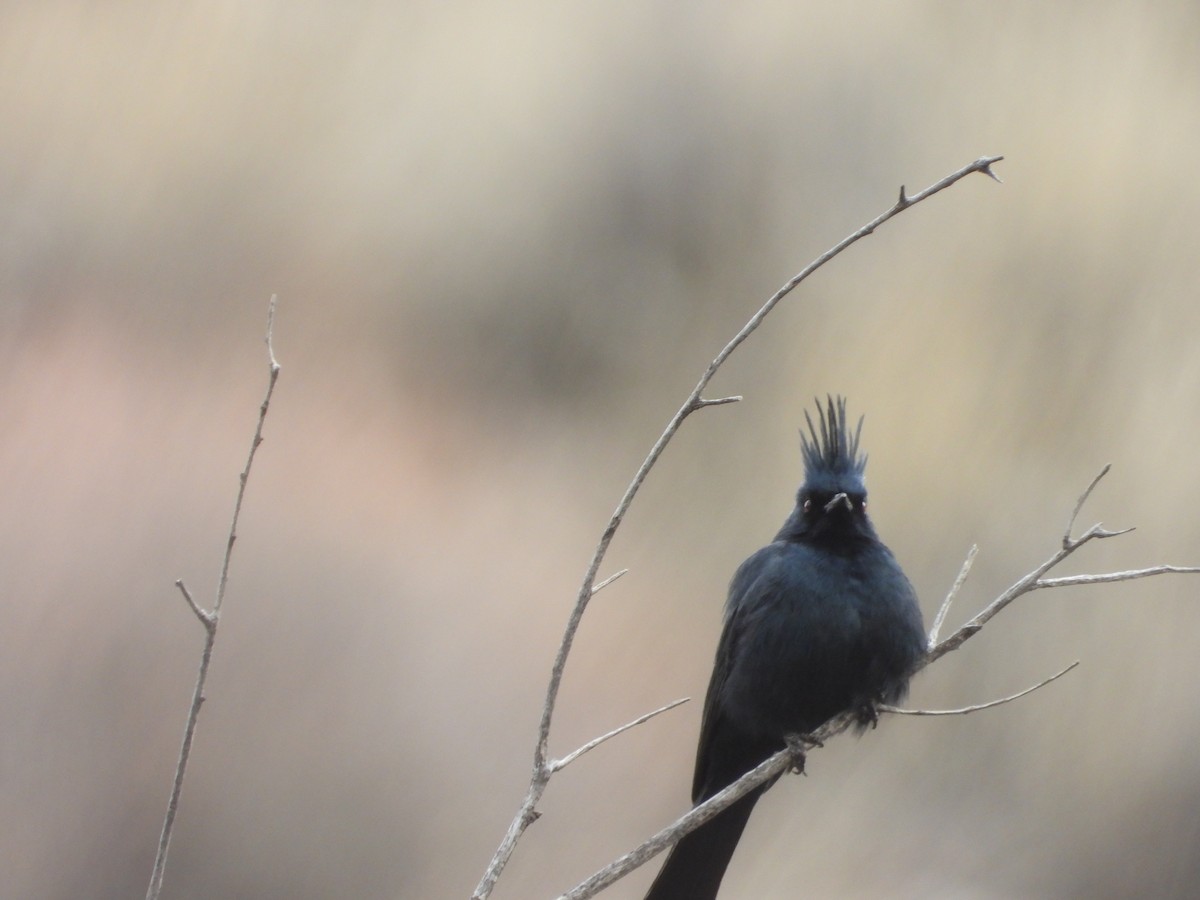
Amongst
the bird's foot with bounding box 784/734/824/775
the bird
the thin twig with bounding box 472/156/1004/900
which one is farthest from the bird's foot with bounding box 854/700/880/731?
the thin twig with bounding box 472/156/1004/900

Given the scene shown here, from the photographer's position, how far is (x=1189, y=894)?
6.36 meters

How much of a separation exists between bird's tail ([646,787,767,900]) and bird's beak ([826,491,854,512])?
3.07ft

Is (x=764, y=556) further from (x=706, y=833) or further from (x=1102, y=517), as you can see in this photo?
(x=1102, y=517)

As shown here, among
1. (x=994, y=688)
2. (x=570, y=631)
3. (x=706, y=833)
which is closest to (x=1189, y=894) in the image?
(x=994, y=688)

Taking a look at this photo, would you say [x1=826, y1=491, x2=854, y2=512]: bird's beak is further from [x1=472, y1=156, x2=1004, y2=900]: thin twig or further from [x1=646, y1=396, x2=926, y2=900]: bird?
[x1=472, y1=156, x2=1004, y2=900]: thin twig

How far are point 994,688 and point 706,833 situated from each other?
10.5 ft

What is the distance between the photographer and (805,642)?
3645mm

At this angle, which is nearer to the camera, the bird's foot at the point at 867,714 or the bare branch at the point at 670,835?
the bare branch at the point at 670,835

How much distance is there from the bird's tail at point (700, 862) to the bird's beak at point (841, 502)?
94 cm

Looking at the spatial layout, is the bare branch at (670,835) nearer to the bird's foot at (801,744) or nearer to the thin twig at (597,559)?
the thin twig at (597,559)

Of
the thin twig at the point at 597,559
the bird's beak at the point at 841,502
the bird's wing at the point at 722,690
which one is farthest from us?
the bird's wing at the point at 722,690

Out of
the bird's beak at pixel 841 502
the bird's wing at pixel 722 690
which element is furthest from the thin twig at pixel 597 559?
the bird's wing at pixel 722 690

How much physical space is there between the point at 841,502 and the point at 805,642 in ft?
1.54

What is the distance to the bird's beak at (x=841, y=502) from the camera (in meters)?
3.75
